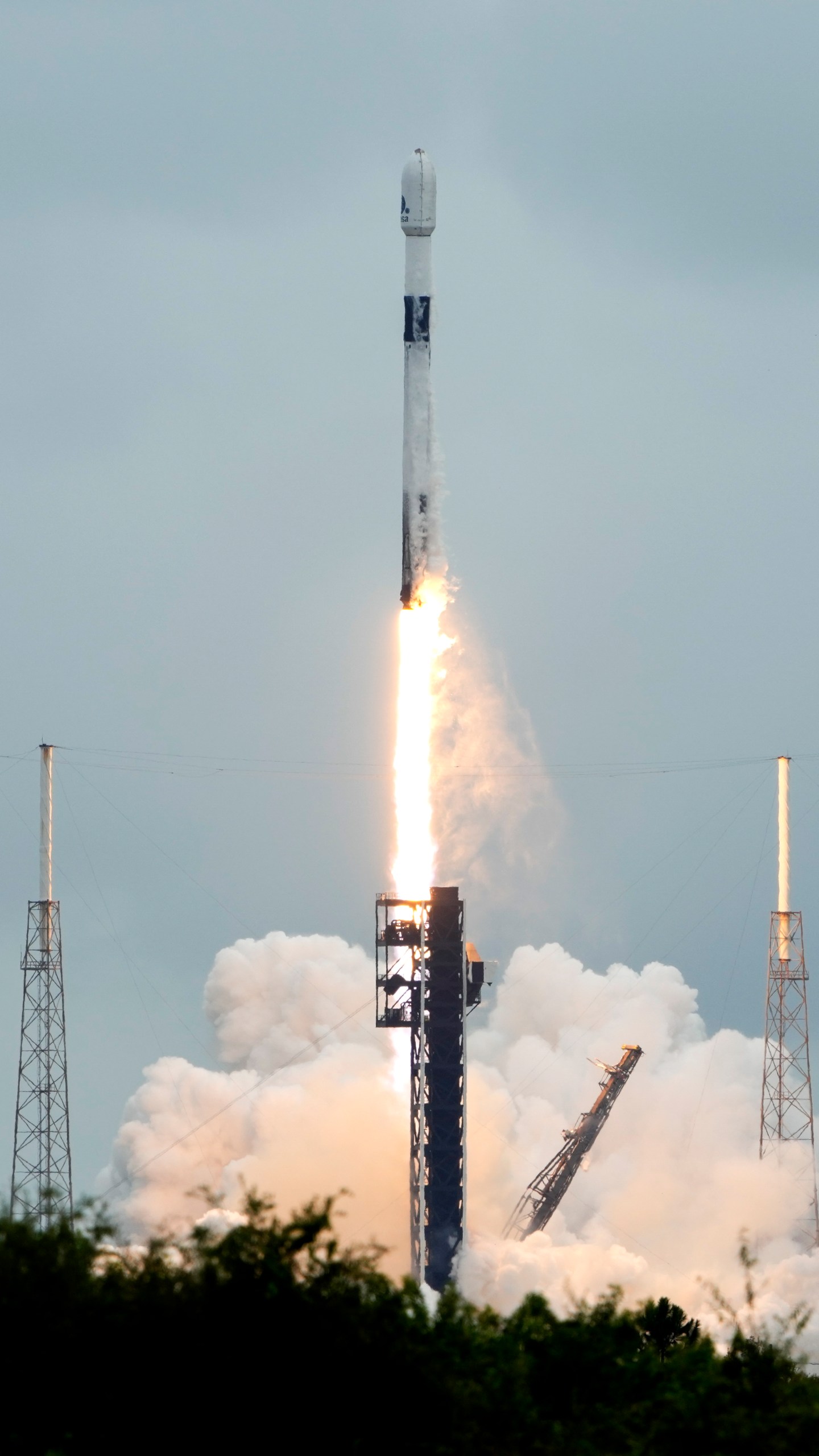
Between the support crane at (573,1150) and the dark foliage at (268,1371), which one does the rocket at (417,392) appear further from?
the dark foliage at (268,1371)

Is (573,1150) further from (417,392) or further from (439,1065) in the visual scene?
(417,392)

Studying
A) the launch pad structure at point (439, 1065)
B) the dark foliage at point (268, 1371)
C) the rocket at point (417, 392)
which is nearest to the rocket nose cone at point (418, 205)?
the rocket at point (417, 392)

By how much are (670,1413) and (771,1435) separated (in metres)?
1.67

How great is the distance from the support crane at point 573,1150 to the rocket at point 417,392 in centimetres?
1808

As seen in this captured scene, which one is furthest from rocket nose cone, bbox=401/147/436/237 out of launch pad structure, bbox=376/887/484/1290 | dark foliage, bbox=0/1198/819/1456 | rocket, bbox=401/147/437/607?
dark foliage, bbox=0/1198/819/1456

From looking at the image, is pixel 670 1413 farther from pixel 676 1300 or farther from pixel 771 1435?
pixel 676 1300

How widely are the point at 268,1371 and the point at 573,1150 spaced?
4874 centimetres

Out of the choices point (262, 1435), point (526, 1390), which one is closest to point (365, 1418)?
point (262, 1435)

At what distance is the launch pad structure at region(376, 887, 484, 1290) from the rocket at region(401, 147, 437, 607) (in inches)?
395

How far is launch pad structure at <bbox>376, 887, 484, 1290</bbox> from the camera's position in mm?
79250

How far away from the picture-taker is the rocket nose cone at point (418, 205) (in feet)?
269

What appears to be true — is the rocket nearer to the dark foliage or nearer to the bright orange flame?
the bright orange flame

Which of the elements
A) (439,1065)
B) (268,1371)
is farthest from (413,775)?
(268,1371)

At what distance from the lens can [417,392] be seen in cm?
8244
